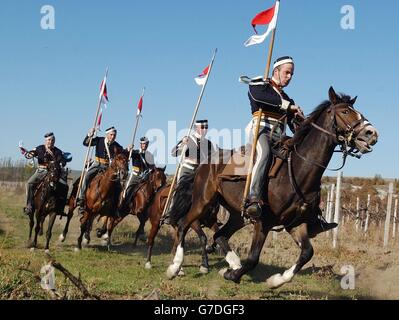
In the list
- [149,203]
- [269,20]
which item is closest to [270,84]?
[269,20]

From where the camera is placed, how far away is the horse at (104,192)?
14406 millimetres

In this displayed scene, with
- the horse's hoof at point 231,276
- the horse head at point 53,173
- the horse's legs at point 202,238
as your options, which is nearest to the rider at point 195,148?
the horse's legs at point 202,238

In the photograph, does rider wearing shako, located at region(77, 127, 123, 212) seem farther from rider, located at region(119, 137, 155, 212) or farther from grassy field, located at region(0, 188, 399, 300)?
grassy field, located at region(0, 188, 399, 300)

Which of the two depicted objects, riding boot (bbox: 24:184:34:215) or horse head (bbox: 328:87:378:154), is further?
riding boot (bbox: 24:184:34:215)

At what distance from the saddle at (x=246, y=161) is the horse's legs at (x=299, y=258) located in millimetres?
997

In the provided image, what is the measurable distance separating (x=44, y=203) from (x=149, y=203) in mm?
2963

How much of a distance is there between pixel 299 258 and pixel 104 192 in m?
8.15

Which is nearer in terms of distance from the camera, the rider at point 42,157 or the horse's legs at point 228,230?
the horse's legs at point 228,230

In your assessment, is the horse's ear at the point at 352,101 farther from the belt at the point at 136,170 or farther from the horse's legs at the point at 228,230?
the belt at the point at 136,170

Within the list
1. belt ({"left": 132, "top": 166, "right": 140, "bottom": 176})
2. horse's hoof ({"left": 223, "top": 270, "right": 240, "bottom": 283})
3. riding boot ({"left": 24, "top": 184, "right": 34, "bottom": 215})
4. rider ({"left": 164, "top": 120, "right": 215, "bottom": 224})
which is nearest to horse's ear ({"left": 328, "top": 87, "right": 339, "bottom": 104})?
horse's hoof ({"left": 223, "top": 270, "right": 240, "bottom": 283})

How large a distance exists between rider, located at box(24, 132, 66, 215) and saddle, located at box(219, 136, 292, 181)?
23.0ft

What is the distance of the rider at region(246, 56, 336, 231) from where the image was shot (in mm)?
7996

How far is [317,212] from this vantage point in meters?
8.36
